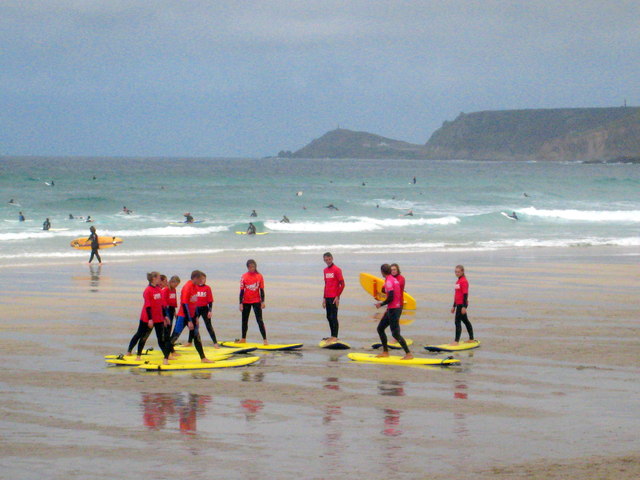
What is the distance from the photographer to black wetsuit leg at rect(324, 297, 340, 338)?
1452 cm

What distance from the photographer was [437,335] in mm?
15648

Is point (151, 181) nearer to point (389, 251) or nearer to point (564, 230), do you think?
point (564, 230)

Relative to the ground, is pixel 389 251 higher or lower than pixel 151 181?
lower

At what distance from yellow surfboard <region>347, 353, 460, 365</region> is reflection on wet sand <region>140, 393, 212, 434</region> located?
3058mm

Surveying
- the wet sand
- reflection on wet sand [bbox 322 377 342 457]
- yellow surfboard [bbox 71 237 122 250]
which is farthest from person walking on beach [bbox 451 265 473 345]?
yellow surfboard [bbox 71 237 122 250]

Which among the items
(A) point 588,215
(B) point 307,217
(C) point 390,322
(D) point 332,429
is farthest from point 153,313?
(A) point 588,215

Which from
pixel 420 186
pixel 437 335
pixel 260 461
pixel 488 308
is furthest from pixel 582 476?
pixel 420 186

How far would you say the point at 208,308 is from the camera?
538 inches

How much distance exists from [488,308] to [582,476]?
1080cm

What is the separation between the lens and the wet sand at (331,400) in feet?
27.0

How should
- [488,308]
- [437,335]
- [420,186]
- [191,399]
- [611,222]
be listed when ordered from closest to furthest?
[191,399]
[437,335]
[488,308]
[611,222]
[420,186]

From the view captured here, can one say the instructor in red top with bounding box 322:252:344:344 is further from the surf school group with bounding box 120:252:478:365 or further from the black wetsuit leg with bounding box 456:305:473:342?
the black wetsuit leg with bounding box 456:305:473:342

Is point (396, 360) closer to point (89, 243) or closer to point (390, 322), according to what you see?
point (390, 322)

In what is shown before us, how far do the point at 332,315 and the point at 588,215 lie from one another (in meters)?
44.8
